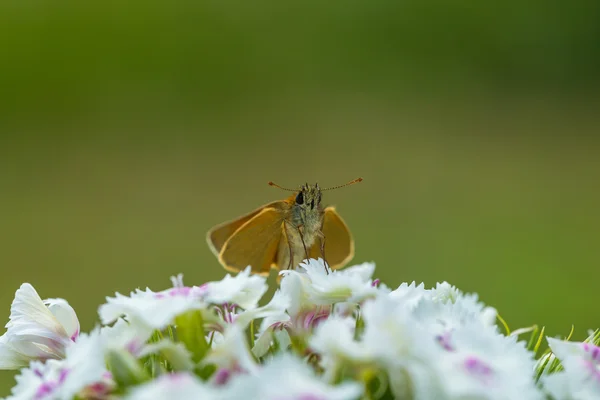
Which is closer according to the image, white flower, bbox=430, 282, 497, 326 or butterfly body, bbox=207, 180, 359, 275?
white flower, bbox=430, 282, 497, 326

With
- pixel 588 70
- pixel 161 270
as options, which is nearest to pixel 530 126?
pixel 588 70

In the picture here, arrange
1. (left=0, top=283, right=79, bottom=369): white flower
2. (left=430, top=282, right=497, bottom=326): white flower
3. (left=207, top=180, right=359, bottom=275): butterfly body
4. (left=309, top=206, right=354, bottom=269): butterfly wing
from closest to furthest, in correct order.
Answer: (left=430, top=282, right=497, bottom=326): white flower → (left=0, top=283, right=79, bottom=369): white flower → (left=207, top=180, right=359, bottom=275): butterfly body → (left=309, top=206, right=354, bottom=269): butterfly wing

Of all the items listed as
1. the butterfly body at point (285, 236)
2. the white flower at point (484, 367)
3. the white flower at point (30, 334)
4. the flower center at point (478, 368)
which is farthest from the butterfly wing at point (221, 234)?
the flower center at point (478, 368)

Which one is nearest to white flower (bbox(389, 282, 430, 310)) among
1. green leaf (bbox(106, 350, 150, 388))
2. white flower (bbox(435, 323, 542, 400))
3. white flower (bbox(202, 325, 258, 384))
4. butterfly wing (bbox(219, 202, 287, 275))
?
white flower (bbox(435, 323, 542, 400))

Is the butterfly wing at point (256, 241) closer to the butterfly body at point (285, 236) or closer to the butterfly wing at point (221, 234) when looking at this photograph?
the butterfly body at point (285, 236)

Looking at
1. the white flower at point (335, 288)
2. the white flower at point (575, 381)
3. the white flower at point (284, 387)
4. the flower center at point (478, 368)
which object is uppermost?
the white flower at point (335, 288)

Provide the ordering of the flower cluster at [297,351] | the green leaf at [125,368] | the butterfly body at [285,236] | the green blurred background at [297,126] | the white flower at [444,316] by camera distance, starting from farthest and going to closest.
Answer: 1. the green blurred background at [297,126]
2. the butterfly body at [285,236]
3. the white flower at [444,316]
4. the green leaf at [125,368]
5. the flower cluster at [297,351]

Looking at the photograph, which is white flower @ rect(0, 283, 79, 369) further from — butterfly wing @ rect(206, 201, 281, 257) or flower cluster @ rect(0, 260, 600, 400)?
butterfly wing @ rect(206, 201, 281, 257)

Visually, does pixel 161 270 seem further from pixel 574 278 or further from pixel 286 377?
pixel 286 377
